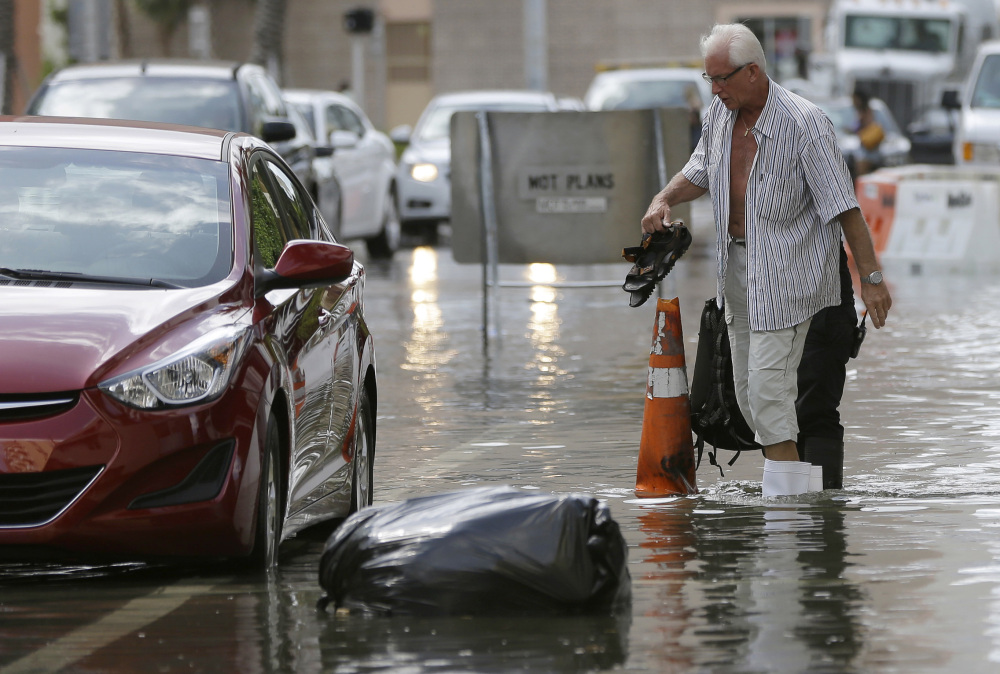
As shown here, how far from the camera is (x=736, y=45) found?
A: 7055mm

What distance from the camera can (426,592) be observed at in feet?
17.7

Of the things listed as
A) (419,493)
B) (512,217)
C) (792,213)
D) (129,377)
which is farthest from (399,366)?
(129,377)

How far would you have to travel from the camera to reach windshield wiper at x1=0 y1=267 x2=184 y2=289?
6.16 m

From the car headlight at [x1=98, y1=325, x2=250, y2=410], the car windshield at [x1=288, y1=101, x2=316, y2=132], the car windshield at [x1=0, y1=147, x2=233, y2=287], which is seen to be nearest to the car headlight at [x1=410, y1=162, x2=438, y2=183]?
the car windshield at [x1=288, y1=101, x2=316, y2=132]

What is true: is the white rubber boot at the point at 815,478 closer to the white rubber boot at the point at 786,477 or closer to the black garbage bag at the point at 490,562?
the white rubber boot at the point at 786,477

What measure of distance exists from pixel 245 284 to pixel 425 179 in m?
17.5

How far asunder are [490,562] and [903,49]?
1441 inches

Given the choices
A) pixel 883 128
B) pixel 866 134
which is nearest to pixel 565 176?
pixel 866 134

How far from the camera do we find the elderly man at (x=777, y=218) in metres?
7.04

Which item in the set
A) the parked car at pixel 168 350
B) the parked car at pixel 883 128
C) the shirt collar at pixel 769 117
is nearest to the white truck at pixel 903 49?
the parked car at pixel 883 128

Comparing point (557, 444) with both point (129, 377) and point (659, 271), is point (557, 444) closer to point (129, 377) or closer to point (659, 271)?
point (659, 271)

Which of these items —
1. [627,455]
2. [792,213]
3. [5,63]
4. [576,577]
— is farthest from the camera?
[5,63]

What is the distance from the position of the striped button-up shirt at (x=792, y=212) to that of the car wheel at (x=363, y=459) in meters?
1.39

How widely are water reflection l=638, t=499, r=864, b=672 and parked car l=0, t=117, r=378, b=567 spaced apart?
1.11 meters
